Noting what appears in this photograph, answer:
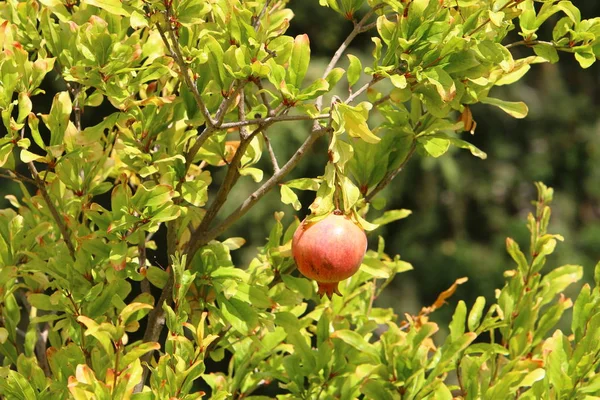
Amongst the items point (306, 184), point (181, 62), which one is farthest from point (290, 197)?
point (181, 62)

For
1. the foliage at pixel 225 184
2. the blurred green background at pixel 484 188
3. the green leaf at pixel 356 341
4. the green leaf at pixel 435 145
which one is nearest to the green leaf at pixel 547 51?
the foliage at pixel 225 184

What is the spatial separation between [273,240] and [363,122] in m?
0.24

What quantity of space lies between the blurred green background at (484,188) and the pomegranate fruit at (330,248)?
2723 millimetres

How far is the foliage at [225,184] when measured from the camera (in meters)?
0.74

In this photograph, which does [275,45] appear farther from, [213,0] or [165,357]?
[165,357]

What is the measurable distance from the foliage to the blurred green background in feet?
8.28

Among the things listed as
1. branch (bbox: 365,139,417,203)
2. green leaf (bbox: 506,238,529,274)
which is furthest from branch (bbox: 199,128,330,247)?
green leaf (bbox: 506,238,529,274)

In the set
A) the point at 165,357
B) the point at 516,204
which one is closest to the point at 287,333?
the point at 165,357

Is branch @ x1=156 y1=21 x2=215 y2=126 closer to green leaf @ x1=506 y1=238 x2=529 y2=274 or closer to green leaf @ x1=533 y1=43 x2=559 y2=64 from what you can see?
green leaf @ x1=533 y1=43 x2=559 y2=64

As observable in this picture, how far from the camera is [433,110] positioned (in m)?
0.79

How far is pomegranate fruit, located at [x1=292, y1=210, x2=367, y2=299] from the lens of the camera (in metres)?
0.70

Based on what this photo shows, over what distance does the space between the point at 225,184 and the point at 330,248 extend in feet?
0.57

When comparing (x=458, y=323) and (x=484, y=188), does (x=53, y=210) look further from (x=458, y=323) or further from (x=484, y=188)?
(x=484, y=188)

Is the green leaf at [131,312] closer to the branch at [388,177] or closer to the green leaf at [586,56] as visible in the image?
the branch at [388,177]
